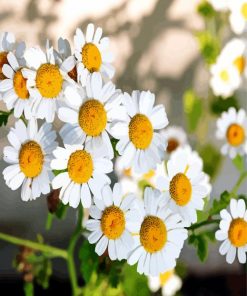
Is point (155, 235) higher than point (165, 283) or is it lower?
higher

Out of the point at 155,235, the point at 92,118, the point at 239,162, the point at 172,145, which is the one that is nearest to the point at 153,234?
the point at 155,235

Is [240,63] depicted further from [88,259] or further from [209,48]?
[88,259]

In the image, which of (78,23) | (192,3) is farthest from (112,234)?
(192,3)

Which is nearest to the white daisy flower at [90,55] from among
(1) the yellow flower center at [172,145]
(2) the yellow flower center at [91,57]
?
(2) the yellow flower center at [91,57]

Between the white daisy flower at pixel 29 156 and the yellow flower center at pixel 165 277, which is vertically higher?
the white daisy flower at pixel 29 156

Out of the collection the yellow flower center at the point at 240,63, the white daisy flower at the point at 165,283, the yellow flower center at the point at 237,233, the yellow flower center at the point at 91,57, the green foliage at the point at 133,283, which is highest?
the yellow flower center at the point at 240,63

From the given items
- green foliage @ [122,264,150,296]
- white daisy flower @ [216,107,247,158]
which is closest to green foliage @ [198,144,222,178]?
white daisy flower @ [216,107,247,158]

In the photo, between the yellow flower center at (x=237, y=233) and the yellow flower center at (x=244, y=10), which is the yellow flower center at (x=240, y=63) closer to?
the yellow flower center at (x=244, y=10)
